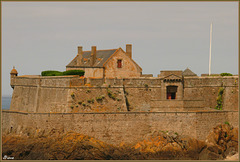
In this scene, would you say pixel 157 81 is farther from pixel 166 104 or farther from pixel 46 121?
pixel 46 121

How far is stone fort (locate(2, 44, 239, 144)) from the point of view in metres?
44.4

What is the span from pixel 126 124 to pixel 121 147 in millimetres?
2213

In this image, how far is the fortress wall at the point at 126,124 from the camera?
145 ft

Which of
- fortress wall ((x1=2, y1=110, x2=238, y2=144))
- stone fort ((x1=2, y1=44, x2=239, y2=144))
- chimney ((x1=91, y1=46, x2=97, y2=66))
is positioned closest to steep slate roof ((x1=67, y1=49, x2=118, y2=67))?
chimney ((x1=91, y1=46, x2=97, y2=66))

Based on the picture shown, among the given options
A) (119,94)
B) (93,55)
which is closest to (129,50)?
(93,55)

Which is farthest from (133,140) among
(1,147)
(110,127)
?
(1,147)

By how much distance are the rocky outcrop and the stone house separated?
33.0ft

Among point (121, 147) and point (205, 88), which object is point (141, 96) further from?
point (121, 147)

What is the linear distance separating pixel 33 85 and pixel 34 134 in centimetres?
694

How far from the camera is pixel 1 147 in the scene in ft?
141

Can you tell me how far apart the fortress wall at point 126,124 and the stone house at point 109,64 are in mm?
8199

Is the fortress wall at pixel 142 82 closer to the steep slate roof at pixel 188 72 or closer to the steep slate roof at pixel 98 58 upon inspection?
the steep slate roof at pixel 98 58

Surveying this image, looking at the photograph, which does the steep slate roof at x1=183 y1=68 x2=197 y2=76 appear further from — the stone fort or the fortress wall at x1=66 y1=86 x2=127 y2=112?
the fortress wall at x1=66 y1=86 x2=127 y2=112

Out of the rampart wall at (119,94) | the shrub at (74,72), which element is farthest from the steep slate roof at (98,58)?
the rampart wall at (119,94)
